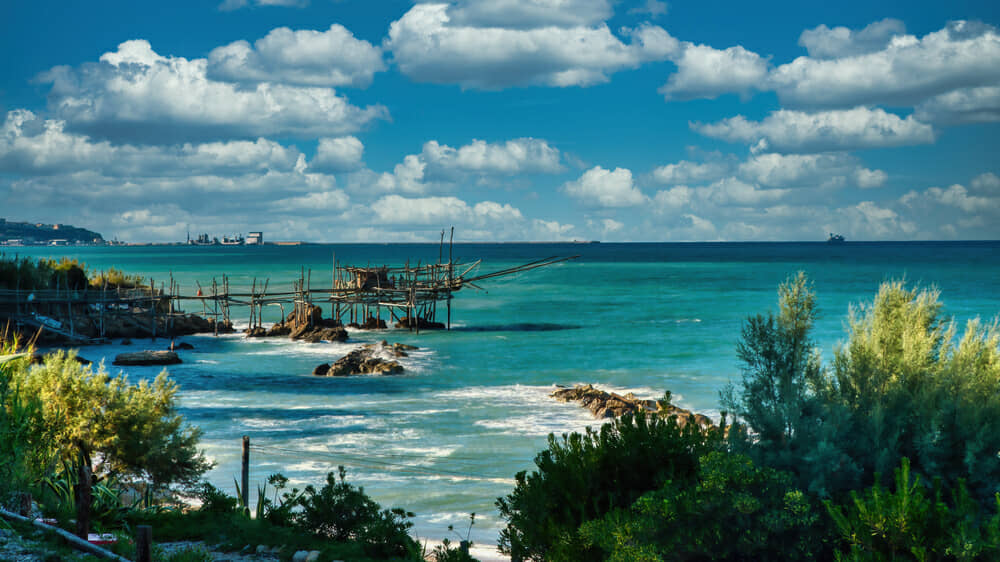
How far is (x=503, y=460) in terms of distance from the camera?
18.8 meters

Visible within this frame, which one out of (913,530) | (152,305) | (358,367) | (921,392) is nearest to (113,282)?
(152,305)

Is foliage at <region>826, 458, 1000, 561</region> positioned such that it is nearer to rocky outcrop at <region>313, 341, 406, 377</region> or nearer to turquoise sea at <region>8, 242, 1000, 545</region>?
turquoise sea at <region>8, 242, 1000, 545</region>

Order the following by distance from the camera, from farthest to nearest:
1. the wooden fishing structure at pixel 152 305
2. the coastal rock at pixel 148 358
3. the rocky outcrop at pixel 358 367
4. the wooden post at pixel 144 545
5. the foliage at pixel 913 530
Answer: the wooden fishing structure at pixel 152 305 → the coastal rock at pixel 148 358 → the rocky outcrop at pixel 358 367 → the wooden post at pixel 144 545 → the foliage at pixel 913 530

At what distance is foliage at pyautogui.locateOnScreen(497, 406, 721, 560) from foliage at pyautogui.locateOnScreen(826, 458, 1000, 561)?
1894 millimetres

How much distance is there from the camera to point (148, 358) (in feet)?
108

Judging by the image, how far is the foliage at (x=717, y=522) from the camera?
25.6 ft

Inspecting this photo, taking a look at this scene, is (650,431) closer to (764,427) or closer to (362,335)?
(764,427)

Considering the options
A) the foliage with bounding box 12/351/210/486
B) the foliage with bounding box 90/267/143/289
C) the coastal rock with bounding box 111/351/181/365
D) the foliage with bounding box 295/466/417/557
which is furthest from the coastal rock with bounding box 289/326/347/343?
the foliage with bounding box 295/466/417/557

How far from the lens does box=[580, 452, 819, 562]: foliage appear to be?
7805 millimetres

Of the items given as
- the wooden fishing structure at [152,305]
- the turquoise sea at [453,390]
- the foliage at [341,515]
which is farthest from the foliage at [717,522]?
the wooden fishing structure at [152,305]

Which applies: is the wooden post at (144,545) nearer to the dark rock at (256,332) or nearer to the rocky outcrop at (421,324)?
the dark rock at (256,332)

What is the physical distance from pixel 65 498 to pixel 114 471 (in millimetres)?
889

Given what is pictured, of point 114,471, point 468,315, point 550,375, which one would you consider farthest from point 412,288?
point 114,471

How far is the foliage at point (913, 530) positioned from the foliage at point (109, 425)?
35.8 ft
